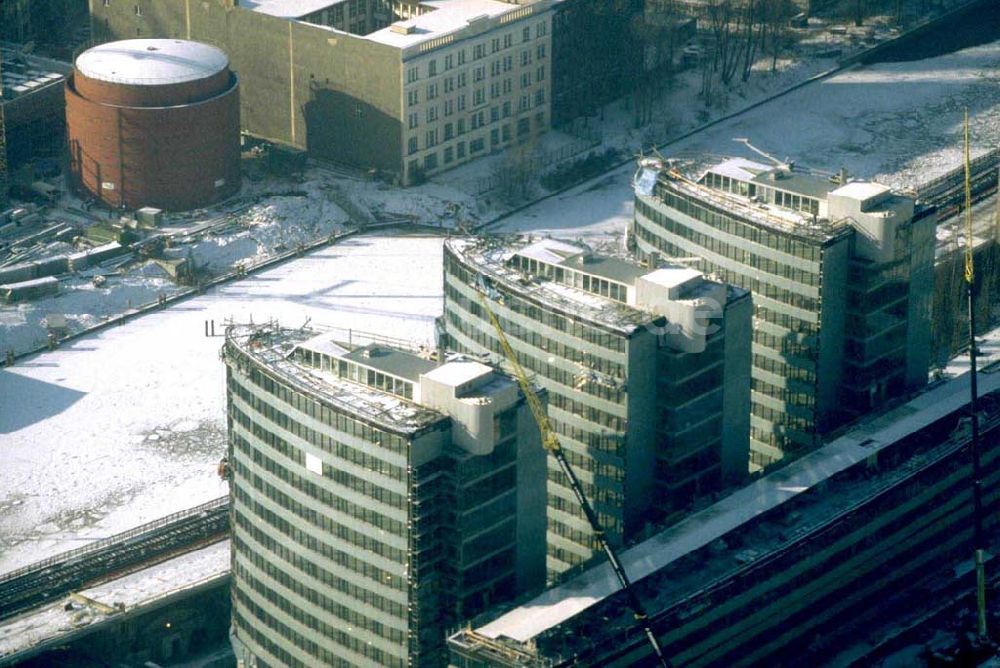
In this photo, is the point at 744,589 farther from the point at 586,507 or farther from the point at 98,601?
the point at 98,601

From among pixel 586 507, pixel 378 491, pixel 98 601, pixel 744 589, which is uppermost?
pixel 378 491

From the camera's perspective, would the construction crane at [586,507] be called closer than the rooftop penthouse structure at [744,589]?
No

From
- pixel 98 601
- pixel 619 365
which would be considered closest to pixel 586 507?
pixel 619 365

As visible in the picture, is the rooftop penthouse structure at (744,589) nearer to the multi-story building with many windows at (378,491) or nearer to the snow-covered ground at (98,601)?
the multi-story building with many windows at (378,491)

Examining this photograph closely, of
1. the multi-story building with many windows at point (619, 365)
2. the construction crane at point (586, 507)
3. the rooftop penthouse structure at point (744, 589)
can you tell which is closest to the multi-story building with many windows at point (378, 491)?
the construction crane at point (586, 507)

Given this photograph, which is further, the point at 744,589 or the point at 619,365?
the point at 619,365

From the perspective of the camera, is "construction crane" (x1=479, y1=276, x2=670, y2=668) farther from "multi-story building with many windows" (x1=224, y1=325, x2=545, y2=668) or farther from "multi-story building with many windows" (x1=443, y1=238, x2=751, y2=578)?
"multi-story building with many windows" (x1=443, y1=238, x2=751, y2=578)
